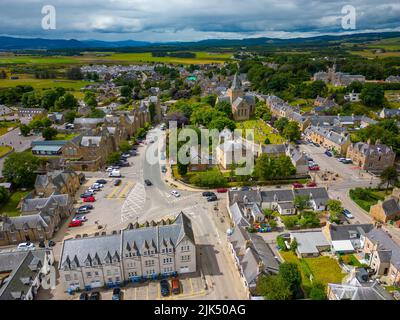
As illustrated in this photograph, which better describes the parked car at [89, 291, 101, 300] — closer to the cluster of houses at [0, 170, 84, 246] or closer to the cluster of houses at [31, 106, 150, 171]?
the cluster of houses at [0, 170, 84, 246]

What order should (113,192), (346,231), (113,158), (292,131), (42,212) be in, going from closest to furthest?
(346,231)
(42,212)
(113,192)
(113,158)
(292,131)

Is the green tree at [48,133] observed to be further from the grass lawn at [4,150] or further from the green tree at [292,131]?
the green tree at [292,131]

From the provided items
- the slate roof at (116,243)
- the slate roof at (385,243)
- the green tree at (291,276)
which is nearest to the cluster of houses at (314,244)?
the slate roof at (385,243)

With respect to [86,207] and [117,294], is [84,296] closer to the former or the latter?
[117,294]

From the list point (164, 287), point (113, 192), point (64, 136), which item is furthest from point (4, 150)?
point (164, 287)

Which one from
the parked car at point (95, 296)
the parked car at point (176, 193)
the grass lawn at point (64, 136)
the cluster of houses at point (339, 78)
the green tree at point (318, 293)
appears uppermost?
the cluster of houses at point (339, 78)

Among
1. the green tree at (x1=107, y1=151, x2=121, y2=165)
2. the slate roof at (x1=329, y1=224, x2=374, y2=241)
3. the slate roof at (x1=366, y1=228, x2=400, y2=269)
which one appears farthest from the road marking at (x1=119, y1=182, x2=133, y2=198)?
the slate roof at (x1=366, y1=228, x2=400, y2=269)
